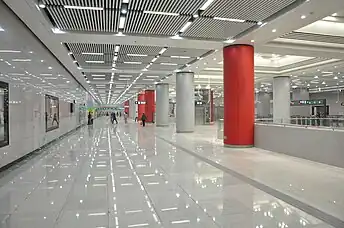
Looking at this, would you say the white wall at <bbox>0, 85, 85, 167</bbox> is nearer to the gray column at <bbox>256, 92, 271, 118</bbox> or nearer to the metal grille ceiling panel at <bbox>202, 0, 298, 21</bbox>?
the metal grille ceiling panel at <bbox>202, 0, 298, 21</bbox>

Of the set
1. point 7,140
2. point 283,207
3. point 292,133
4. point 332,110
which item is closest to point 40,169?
point 7,140

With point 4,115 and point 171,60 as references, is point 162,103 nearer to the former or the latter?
point 171,60

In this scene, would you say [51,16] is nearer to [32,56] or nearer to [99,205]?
[32,56]

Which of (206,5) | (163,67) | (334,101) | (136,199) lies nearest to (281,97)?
(163,67)

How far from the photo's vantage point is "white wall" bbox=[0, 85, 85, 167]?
8766mm

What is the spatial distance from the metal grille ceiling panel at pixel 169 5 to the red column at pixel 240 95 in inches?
159

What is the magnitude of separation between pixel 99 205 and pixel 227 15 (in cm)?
648

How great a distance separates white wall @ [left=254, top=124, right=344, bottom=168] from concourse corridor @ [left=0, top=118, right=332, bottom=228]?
2840 mm

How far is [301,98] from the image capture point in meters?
43.0

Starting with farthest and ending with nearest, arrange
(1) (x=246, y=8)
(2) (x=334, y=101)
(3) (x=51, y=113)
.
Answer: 1. (2) (x=334, y=101)
2. (3) (x=51, y=113)
3. (1) (x=246, y=8)

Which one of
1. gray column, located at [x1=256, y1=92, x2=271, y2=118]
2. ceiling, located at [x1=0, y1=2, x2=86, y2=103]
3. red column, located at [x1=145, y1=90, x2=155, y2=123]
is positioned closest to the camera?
ceiling, located at [x1=0, y1=2, x2=86, y2=103]

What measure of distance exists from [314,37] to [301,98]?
3220 cm

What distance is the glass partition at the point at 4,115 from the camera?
797 cm

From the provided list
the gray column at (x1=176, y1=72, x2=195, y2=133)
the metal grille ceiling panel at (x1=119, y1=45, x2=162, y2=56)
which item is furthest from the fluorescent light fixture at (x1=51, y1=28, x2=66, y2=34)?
the gray column at (x1=176, y1=72, x2=195, y2=133)
